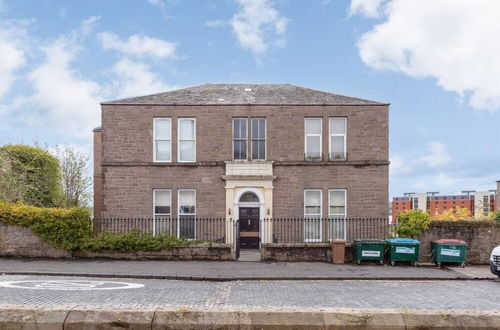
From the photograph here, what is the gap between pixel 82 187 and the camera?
30.9 m

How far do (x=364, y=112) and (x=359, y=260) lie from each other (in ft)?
27.1

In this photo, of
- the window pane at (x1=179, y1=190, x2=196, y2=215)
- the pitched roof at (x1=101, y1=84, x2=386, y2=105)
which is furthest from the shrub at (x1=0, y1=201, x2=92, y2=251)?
the pitched roof at (x1=101, y1=84, x2=386, y2=105)

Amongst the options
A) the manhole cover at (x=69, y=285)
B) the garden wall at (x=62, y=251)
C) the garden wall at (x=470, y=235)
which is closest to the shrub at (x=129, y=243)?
the garden wall at (x=62, y=251)

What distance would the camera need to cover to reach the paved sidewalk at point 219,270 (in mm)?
12789

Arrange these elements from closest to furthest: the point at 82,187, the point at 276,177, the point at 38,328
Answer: the point at 38,328
the point at 276,177
the point at 82,187

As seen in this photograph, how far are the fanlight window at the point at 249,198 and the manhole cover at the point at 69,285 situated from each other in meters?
9.40

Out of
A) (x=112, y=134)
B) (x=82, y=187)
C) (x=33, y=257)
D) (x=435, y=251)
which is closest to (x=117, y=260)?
(x=33, y=257)

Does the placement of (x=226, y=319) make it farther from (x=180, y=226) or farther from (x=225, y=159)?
(x=180, y=226)

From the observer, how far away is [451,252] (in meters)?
15.2

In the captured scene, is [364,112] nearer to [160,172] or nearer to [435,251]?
[435,251]

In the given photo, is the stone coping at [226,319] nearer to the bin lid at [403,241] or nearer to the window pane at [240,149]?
the bin lid at [403,241]

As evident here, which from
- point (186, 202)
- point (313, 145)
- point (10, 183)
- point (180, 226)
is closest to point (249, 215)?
point (186, 202)

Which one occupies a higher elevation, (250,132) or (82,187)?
(250,132)

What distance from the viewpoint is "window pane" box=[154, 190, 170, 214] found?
20.2m
